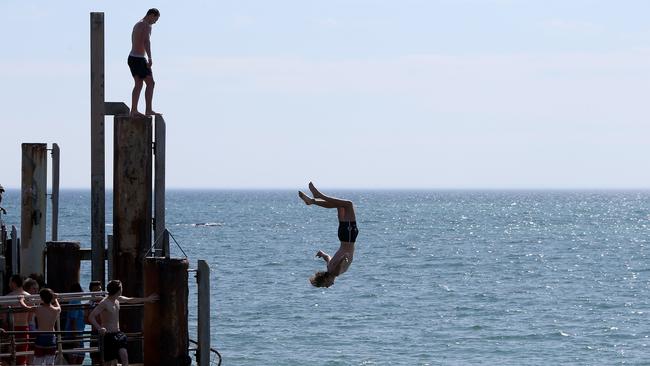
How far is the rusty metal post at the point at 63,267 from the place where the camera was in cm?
1695

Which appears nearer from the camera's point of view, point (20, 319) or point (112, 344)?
point (112, 344)

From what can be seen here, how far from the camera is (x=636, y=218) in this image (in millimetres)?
150875

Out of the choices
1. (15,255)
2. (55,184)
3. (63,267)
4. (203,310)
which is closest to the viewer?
(203,310)

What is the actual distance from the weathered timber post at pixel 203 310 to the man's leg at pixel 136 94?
7.18ft

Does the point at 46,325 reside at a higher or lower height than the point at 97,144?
lower

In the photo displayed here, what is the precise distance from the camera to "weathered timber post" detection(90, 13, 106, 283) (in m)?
15.1

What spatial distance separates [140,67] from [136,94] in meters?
0.46

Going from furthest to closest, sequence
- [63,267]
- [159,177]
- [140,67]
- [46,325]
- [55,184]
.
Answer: [55,184] → [63,267] → [140,67] → [159,177] → [46,325]

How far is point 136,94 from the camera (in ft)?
50.4

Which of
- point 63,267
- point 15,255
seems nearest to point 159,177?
point 63,267

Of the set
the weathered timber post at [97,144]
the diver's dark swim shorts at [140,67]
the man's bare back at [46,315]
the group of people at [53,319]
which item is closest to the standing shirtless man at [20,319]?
the group of people at [53,319]

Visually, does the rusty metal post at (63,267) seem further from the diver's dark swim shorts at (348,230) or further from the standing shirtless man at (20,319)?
the diver's dark swim shorts at (348,230)

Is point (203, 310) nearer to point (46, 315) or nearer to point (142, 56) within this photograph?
point (46, 315)

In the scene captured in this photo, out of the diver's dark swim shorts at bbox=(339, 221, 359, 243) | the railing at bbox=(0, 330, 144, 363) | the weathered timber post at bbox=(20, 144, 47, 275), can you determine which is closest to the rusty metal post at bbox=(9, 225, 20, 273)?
the weathered timber post at bbox=(20, 144, 47, 275)
